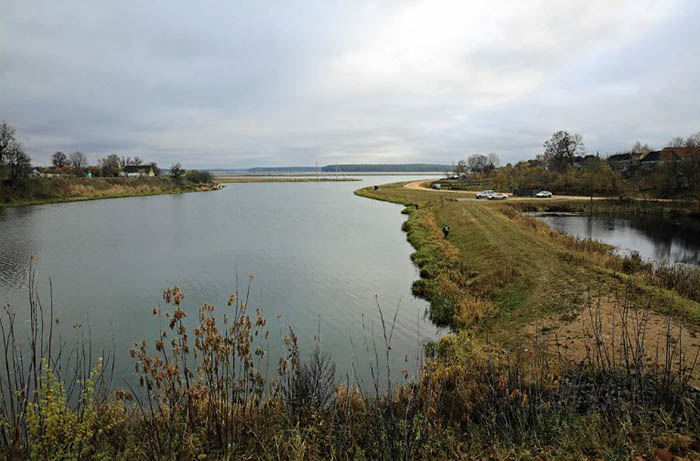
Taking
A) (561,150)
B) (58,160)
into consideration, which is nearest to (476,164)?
(561,150)

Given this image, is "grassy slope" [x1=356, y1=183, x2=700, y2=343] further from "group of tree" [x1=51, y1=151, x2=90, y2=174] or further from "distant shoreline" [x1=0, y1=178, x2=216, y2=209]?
"group of tree" [x1=51, y1=151, x2=90, y2=174]

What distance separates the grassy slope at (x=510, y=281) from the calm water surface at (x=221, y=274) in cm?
111

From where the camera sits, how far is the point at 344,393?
6.86 m

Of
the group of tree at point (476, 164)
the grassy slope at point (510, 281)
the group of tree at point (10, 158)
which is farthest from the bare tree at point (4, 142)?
the group of tree at point (476, 164)

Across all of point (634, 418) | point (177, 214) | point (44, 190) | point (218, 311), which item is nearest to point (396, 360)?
point (634, 418)

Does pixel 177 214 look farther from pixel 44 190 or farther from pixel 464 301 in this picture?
pixel 464 301

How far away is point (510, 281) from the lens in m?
13.8

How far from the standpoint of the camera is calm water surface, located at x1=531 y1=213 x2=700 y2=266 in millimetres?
22797

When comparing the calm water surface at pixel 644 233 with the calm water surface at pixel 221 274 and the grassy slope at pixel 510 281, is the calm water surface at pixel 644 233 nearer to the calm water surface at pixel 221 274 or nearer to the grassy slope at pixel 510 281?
the grassy slope at pixel 510 281

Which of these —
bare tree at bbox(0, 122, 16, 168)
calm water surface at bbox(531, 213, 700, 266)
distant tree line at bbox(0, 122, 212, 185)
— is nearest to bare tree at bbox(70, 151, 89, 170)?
distant tree line at bbox(0, 122, 212, 185)

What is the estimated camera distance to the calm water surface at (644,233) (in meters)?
22.8

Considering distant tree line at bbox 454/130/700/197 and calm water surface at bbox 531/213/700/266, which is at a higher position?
distant tree line at bbox 454/130/700/197

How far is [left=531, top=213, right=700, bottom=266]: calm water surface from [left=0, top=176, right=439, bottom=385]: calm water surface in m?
14.2

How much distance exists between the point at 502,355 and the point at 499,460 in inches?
187
